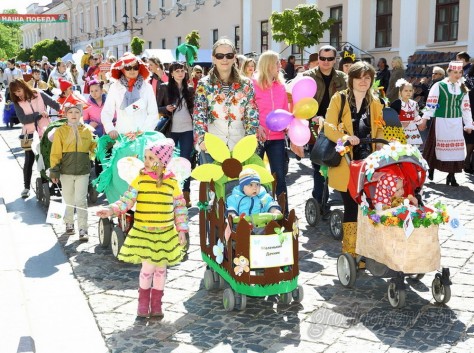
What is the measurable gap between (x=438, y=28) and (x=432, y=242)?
51.0ft

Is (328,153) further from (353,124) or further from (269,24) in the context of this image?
(269,24)

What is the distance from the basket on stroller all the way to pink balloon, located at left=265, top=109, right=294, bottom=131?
104 cm

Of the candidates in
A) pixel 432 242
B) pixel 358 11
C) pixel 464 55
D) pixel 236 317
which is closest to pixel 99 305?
pixel 236 317

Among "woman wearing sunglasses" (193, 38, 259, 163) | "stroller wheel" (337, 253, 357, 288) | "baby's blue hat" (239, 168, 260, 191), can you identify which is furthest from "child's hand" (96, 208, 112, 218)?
"stroller wheel" (337, 253, 357, 288)

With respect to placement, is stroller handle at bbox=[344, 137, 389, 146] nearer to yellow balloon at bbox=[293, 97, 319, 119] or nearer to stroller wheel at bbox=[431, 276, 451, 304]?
yellow balloon at bbox=[293, 97, 319, 119]

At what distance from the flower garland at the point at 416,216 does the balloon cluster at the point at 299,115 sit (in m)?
1.64

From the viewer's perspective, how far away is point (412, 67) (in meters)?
18.5

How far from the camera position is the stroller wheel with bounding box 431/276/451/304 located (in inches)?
194

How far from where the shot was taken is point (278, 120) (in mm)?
6188

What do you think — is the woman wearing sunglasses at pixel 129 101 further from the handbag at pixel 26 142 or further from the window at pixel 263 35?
the window at pixel 263 35

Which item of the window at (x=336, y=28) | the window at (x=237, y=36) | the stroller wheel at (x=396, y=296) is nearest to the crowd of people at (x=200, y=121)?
the stroller wheel at (x=396, y=296)

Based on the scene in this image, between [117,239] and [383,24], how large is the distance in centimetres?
1693

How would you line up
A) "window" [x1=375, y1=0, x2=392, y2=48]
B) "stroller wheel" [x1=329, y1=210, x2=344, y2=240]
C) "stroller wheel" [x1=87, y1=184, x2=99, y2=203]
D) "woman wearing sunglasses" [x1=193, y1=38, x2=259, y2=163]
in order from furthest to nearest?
"window" [x1=375, y1=0, x2=392, y2=48]
"stroller wheel" [x1=87, y1=184, x2=99, y2=203]
"stroller wheel" [x1=329, y1=210, x2=344, y2=240]
"woman wearing sunglasses" [x1=193, y1=38, x2=259, y2=163]

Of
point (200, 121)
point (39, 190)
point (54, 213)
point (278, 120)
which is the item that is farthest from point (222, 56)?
point (39, 190)
